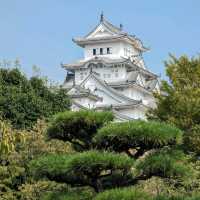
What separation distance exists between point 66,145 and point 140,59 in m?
41.6

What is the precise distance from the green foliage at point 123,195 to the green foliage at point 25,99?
54.9 feet

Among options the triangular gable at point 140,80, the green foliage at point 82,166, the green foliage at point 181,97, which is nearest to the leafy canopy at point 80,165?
the green foliage at point 82,166

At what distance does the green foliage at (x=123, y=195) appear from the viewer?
9820mm

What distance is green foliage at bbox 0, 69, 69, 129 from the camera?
27.0 meters

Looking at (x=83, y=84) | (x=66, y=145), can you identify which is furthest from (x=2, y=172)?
(x=83, y=84)

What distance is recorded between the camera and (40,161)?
35.0 ft

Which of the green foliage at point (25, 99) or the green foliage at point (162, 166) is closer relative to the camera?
the green foliage at point (162, 166)

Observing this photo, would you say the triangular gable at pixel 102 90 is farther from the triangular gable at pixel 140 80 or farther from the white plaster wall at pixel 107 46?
the white plaster wall at pixel 107 46

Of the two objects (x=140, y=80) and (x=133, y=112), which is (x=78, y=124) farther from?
(x=140, y=80)

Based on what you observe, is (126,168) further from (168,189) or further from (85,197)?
(168,189)

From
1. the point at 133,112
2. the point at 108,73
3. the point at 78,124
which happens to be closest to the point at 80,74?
the point at 108,73

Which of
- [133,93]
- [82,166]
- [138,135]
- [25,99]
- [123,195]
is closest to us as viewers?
[123,195]

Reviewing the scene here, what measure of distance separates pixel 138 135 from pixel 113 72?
4601 centimetres

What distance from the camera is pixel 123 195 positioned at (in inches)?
387
